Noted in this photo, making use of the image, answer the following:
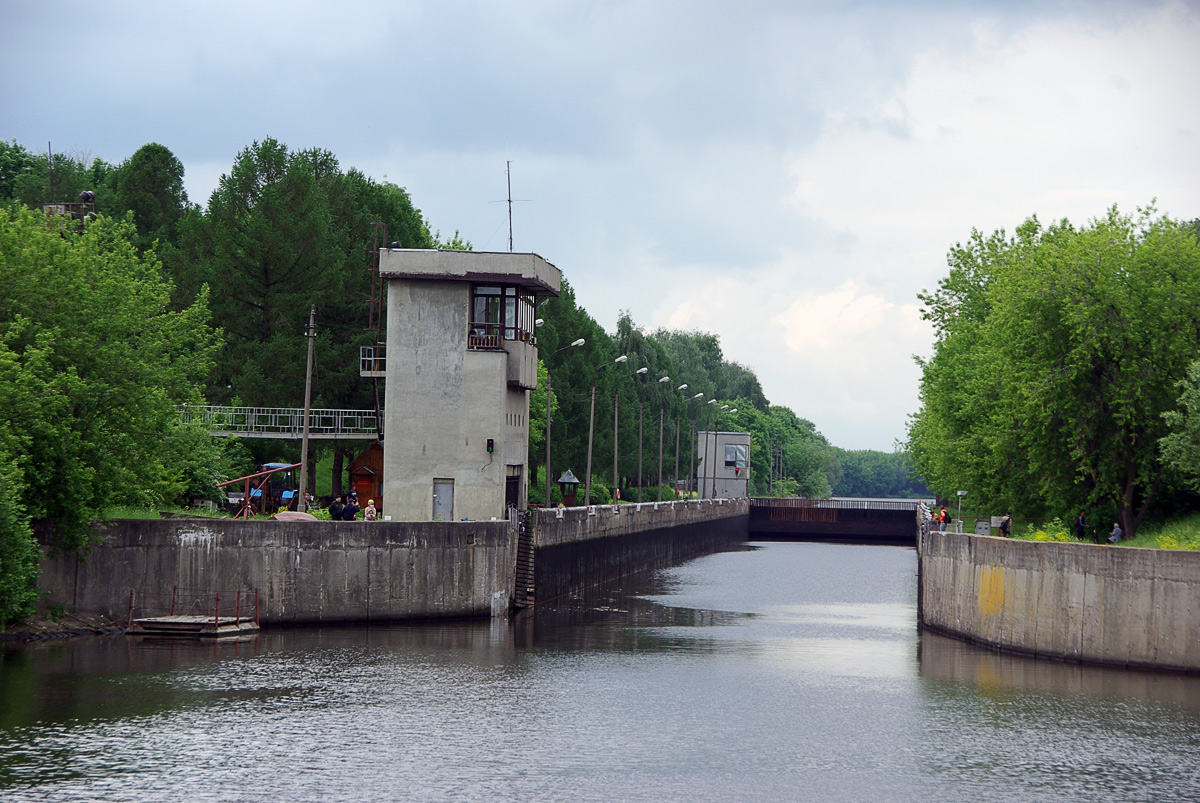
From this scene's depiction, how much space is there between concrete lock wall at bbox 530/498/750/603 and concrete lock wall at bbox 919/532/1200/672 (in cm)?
1868

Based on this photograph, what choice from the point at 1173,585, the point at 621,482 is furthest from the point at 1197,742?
the point at 621,482

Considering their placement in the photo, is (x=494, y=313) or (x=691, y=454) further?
(x=691, y=454)

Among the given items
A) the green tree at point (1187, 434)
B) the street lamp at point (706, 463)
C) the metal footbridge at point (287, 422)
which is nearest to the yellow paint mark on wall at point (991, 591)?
the green tree at point (1187, 434)

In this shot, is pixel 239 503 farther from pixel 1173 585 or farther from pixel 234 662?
pixel 1173 585

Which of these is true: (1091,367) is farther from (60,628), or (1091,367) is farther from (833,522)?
(833,522)

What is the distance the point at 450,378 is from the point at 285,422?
20.7 m

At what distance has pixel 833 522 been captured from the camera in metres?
128

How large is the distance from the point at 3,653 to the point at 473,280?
22998mm

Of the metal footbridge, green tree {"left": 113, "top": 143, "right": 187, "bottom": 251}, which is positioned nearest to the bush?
the metal footbridge

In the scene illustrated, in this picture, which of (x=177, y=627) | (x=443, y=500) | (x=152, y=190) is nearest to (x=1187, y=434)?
(x=443, y=500)

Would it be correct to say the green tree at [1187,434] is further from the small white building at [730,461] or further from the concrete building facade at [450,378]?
the small white building at [730,461]

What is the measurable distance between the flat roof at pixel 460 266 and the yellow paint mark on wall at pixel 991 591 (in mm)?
21320

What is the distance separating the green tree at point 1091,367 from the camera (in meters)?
50.0

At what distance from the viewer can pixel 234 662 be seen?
129ft
